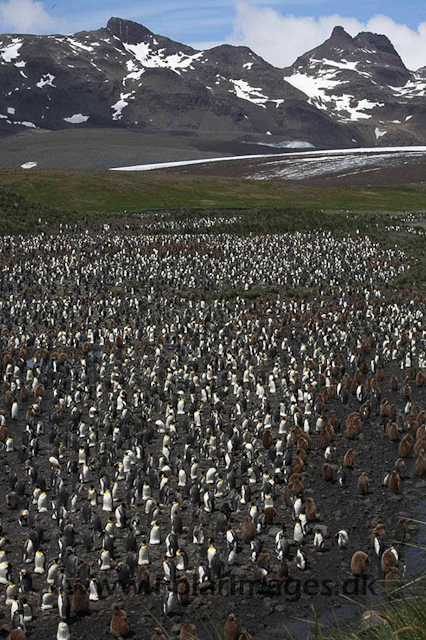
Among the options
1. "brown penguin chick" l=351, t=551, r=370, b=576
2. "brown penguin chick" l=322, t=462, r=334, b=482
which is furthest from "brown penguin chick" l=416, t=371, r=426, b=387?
"brown penguin chick" l=351, t=551, r=370, b=576

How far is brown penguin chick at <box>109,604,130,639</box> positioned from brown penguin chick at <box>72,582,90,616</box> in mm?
743

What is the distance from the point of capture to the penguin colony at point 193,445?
12.6m

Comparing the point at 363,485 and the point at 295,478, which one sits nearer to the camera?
the point at 363,485

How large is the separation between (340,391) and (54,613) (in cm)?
1254

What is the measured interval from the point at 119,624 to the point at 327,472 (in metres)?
6.85

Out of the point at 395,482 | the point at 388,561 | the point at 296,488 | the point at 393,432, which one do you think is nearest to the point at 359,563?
the point at 388,561

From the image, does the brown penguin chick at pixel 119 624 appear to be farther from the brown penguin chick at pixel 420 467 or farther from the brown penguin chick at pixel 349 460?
the brown penguin chick at pixel 420 467

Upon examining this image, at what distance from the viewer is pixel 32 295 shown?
37219 mm

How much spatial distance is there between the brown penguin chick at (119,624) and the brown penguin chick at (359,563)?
4166 millimetres

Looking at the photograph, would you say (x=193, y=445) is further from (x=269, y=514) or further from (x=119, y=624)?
(x=119, y=624)

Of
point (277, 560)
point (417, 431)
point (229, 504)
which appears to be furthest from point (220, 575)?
point (417, 431)

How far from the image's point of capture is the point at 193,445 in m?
18.3

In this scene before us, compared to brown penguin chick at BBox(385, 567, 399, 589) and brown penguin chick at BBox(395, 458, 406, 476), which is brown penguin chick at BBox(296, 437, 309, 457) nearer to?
brown penguin chick at BBox(395, 458, 406, 476)

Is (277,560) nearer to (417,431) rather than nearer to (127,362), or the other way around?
(417,431)
